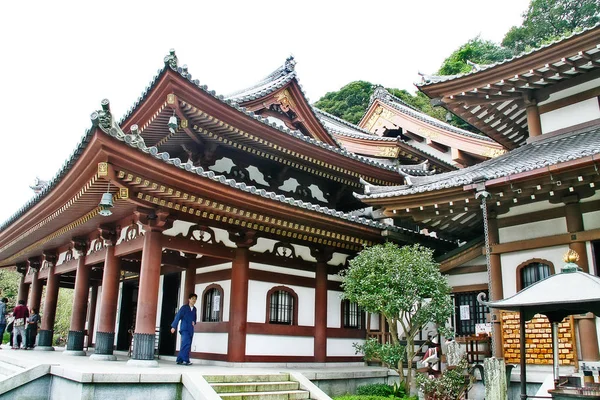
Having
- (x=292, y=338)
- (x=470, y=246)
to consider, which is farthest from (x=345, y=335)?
(x=470, y=246)

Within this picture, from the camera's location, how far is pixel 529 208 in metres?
11.0

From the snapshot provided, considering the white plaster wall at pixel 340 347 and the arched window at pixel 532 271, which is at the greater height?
the arched window at pixel 532 271

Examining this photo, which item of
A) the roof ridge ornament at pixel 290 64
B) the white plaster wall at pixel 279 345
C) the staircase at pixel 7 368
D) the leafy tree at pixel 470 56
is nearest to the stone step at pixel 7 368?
the staircase at pixel 7 368

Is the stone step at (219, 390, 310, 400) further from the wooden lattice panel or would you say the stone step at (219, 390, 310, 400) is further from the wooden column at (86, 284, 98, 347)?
the wooden column at (86, 284, 98, 347)

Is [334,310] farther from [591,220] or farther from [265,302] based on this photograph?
[591,220]

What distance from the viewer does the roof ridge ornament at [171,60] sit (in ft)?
34.8

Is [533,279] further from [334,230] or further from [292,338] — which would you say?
[292,338]

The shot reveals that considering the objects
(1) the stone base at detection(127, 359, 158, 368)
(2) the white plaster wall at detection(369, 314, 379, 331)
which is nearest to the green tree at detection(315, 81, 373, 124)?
(2) the white plaster wall at detection(369, 314, 379, 331)

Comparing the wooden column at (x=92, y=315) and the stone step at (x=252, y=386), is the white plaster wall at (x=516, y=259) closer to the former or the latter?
the stone step at (x=252, y=386)

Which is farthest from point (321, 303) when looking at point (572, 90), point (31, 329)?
point (31, 329)

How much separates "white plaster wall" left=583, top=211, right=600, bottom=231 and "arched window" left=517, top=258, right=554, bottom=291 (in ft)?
3.46

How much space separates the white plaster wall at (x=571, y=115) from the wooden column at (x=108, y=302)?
10.8 meters

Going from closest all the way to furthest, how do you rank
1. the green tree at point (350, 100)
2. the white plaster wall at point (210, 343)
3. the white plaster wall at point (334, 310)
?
the white plaster wall at point (210, 343) < the white plaster wall at point (334, 310) < the green tree at point (350, 100)

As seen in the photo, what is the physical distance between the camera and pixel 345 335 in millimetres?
13805
